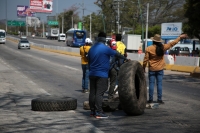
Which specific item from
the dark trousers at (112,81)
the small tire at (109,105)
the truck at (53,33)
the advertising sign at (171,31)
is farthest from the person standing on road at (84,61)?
the truck at (53,33)

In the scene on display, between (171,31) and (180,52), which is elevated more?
(171,31)

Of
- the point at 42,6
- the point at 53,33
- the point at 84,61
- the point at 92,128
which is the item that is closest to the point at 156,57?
the point at 92,128

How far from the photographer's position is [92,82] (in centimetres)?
933

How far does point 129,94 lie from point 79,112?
1494mm

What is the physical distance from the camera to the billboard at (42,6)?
5369 inches

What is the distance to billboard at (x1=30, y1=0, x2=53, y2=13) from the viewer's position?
136375 millimetres

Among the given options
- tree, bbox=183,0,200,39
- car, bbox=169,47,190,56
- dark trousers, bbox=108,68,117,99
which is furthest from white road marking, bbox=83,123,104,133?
car, bbox=169,47,190,56

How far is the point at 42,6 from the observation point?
140 meters

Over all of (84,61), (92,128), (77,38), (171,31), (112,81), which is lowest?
(92,128)

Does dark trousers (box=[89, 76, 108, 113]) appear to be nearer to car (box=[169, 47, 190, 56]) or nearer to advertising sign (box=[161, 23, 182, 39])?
car (box=[169, 47, 190, 56])

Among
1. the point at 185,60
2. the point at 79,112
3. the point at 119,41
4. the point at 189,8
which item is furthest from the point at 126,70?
the point at 189,8

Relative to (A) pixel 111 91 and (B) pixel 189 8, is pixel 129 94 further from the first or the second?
(B) pixel 189 8

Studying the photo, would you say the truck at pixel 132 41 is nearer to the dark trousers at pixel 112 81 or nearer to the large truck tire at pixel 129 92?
the dark trousers at pixel 112 81

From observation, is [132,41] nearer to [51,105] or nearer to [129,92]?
[51,105]
